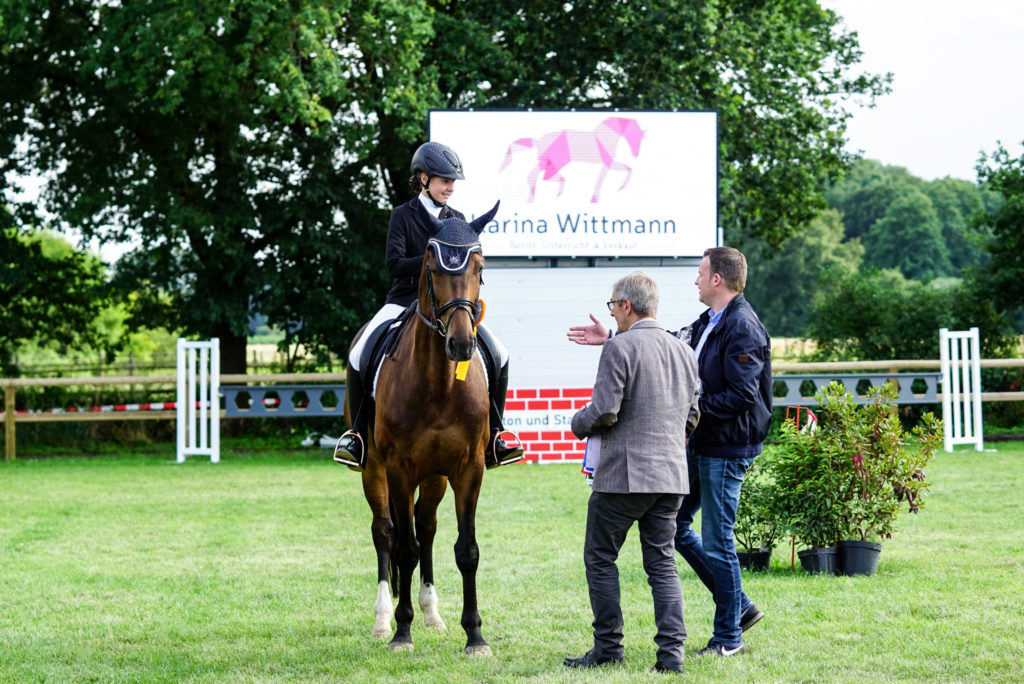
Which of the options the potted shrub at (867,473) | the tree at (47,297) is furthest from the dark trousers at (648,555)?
the tree at (47,297)

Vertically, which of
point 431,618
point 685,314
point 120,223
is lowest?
point 431,618

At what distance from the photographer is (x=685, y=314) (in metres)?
15.5

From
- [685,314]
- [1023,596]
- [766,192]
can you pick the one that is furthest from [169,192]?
[1023,596]

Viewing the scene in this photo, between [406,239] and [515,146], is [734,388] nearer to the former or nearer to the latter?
[406,239]

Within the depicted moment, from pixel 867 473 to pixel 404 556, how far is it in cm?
333

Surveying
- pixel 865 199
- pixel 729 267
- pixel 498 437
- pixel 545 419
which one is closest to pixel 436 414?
pixel 498 437

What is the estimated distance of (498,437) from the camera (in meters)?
6.41

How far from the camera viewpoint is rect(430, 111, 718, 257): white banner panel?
15.5m

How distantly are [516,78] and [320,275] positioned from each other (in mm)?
5090

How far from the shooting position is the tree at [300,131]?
19.2m

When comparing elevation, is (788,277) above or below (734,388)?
above

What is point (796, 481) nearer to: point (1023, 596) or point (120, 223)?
point (1023, 596)

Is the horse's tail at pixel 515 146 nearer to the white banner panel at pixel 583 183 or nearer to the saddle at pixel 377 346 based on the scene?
the white banner panel at pixel 583 183

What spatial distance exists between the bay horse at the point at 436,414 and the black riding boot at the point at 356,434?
250 millimetres
